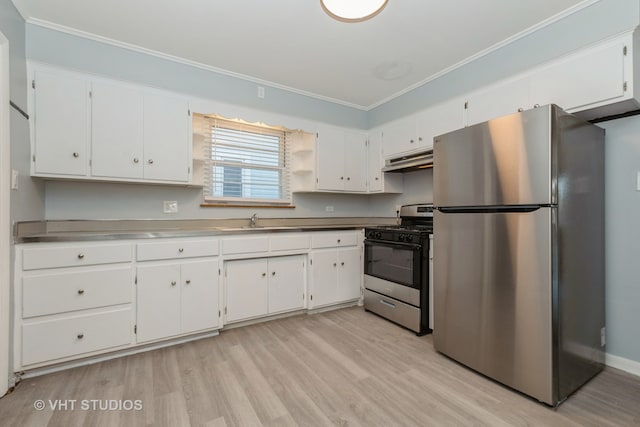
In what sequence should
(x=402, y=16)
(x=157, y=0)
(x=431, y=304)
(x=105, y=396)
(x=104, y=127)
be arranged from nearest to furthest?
(x=105, y=396) → (x=157, y=0) → (x=402, y=16) → (x=104, y=127) → (x=431, y=304)

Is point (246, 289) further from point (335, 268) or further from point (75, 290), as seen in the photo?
point (75, 290)

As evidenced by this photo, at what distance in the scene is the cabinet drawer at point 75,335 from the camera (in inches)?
72.7

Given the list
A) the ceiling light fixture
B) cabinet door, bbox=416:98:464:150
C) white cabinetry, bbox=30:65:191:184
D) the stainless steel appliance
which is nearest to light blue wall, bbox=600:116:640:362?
cabinet door, bbox=416:98:464:150

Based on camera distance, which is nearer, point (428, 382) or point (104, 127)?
point (428, 382)

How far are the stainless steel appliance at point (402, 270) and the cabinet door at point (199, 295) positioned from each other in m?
1.59

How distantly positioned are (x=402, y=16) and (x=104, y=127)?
2.49 metres

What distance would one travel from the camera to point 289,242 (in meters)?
2.91

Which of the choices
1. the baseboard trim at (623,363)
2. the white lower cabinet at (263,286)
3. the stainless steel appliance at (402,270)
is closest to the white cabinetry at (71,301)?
the white lower cabinet at (263,286)

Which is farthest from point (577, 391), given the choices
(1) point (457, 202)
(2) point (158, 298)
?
(2) point (158, 298)

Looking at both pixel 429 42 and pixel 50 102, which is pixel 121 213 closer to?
pixel 50 102

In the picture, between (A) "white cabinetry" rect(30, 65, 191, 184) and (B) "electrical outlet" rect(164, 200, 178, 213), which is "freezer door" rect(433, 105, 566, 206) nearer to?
(A) "white cabinetry" rect(30, 65, 191, 184)

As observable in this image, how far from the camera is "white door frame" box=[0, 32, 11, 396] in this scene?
1.68 metres

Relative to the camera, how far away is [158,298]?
2254 mm

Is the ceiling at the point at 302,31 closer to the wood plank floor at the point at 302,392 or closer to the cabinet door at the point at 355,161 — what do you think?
the cabinet door at the point at 355,161
